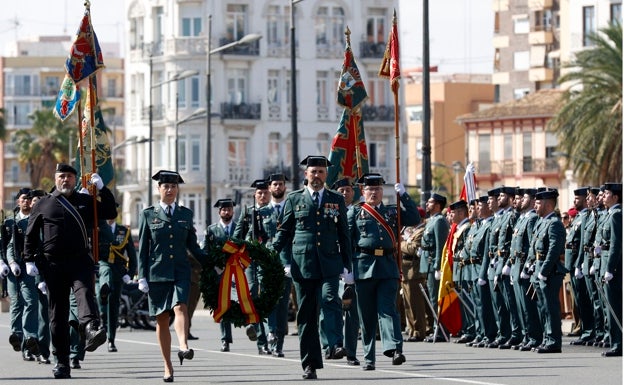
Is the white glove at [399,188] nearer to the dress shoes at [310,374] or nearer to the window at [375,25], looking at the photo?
the dress shoes at [310,374]

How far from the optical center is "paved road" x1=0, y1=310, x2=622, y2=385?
19.0 meters

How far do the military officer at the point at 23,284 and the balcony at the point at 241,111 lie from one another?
64.2 m

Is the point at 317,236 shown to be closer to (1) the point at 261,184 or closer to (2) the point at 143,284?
(2) the point at 143,284

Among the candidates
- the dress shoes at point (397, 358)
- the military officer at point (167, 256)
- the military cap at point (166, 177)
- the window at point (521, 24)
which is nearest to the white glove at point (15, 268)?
the military officer at point (167, 256)

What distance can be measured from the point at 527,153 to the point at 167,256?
86925mm

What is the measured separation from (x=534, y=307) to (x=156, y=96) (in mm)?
65152

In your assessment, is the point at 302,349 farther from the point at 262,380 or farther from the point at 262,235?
the point at 262,235

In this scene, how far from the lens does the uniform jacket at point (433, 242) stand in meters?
26.4

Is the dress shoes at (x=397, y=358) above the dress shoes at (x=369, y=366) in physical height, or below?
above

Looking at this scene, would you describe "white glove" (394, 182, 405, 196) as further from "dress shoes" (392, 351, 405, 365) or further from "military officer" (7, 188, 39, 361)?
"military officer" (7, 188, 39, 361)

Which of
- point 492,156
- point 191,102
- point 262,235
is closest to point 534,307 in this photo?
point 262,235

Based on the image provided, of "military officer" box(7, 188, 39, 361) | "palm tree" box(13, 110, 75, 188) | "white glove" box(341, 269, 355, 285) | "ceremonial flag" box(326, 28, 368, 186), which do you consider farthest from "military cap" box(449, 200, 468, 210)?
"palm tree" box(13, 110, 75, 188)

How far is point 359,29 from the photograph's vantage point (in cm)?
8888

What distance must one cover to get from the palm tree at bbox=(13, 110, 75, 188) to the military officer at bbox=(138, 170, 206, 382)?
9058cm
